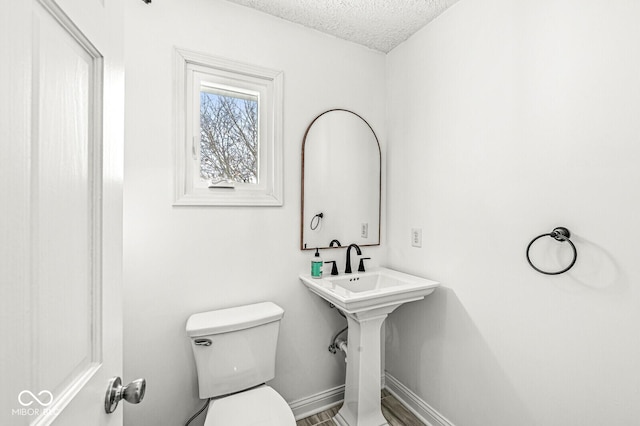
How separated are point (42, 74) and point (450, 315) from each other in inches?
72.7

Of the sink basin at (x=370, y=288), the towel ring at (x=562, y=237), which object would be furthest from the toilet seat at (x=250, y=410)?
the towel ring at (x=562, y=237)

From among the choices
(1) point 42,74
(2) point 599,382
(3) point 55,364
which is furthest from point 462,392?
(1) point 42,74

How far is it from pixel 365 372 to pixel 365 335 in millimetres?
215

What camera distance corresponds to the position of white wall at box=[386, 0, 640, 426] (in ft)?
3.46

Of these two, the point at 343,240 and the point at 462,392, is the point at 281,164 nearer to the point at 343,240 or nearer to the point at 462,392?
the point at 343,240

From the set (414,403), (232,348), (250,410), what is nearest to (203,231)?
(232,348)

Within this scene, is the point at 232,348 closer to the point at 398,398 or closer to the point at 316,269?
the point at 316,269

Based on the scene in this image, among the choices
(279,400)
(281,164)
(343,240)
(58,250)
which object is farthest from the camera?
(343,240)

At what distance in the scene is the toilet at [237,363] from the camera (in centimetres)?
126

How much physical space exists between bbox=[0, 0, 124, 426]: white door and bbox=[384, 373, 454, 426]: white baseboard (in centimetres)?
168

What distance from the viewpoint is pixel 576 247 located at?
1.15 m

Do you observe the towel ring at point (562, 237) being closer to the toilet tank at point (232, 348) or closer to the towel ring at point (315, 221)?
the towel ring at point (315, 221)

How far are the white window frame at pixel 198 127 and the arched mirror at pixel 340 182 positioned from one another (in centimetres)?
21

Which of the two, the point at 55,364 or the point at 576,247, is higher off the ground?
the point at 576,247
